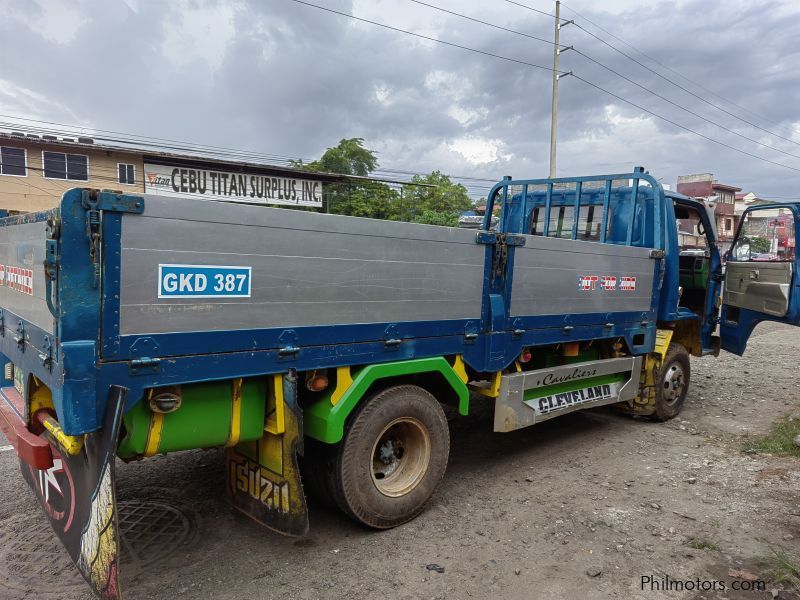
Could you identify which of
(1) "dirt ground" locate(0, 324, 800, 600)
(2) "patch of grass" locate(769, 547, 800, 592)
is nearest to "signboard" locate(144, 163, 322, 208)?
(1) "dirt ground" locate(0, 324, 800, 600)

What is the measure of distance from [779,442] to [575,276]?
9.68 feet

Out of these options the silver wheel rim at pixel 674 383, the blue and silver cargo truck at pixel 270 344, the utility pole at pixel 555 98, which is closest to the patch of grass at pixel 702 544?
the blue and silver cargo truck at pixel 270 344

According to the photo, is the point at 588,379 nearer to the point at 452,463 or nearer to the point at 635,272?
the point at 635,272

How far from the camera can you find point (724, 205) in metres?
50.1

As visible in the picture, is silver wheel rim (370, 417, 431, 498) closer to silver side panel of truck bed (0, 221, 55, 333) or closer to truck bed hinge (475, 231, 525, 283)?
truck bed hinge (475, 231, 525, 283)

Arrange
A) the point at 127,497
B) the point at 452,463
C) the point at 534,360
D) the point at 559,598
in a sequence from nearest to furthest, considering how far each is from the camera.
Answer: the point at 559,598
the point at 127,497
the point at 452,463
the point at 534,360

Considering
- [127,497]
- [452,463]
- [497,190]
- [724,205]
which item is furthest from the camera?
[724,205]

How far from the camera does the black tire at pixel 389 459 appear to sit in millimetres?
3422

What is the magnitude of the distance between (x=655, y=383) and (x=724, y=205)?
52.0 meters

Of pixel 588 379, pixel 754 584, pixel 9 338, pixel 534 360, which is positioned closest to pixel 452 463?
pixel 534 360

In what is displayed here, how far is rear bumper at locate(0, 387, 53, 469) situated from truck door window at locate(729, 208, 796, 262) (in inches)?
285

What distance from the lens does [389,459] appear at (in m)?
3.83

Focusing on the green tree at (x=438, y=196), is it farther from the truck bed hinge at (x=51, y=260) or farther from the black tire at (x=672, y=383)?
the truck bed hinge at (x=51, y=260)

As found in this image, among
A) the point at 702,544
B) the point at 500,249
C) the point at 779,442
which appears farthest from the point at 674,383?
the point at 500,249
